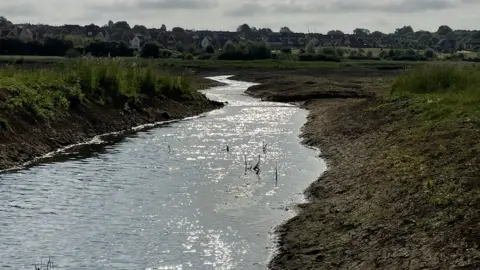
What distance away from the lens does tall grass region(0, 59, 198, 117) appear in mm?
29812

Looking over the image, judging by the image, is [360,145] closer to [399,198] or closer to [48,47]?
[399,198]

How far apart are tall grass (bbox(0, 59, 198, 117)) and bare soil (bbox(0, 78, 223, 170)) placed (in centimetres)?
54

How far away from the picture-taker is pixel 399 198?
Answer: 1517 cm

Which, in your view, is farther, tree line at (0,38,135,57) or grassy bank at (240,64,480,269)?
tree line at (0,38,135,57)

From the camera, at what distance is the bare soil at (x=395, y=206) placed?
11.6 meters

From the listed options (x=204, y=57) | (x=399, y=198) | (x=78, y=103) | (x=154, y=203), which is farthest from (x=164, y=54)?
(x=399, y=198)

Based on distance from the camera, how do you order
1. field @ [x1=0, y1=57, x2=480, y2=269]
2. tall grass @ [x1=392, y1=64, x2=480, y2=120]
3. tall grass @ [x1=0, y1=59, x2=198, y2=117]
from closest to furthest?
field @ [x1=0, y1=57, x2=480, y2=269], tall grass @ [x1=392, y1=64, x2=480, y2=120], tall grass @ [x1=0, y1=59, x2=198, y2=117]

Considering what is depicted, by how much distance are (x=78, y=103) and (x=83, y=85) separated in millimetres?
3037

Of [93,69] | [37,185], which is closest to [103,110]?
[93,69]

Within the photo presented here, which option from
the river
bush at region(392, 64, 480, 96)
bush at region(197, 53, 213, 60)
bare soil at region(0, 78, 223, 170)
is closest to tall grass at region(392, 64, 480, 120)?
bush at region(392, 64, 480, 96)

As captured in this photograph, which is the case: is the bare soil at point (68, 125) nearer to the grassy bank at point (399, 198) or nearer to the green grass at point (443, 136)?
the grassy bank at point (399, 198)

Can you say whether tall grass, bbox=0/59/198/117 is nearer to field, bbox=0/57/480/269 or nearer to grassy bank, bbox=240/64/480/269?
field, bbox=0/57/480/269

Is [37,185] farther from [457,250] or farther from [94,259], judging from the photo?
[457,250]

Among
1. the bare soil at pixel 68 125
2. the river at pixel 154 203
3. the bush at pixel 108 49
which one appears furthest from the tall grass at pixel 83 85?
the bush at pixel 108 49
